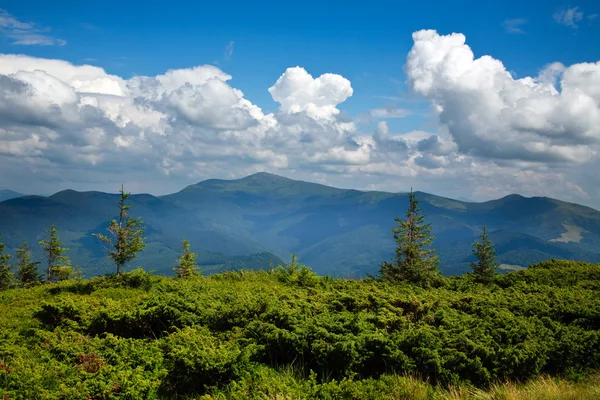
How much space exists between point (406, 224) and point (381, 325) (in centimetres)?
3246

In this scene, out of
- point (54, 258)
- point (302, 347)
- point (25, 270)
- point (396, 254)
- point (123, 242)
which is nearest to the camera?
point (302, 347)

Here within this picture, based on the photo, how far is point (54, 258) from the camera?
5891cm

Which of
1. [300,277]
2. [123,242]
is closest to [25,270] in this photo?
[123,242]

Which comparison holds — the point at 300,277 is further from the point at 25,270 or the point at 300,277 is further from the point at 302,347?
the point at 25,270

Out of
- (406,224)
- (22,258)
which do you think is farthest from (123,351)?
(22,258)

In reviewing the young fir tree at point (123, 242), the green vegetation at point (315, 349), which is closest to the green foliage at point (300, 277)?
the green vegetation at point (315, 349)

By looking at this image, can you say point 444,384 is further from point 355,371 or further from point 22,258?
point 22,258

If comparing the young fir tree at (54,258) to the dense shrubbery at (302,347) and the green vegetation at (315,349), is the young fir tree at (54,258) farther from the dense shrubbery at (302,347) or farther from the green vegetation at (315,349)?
the dense shrubbery at (302,347)

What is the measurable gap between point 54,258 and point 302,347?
62698 millimetres

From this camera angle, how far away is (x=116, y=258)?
33.2 m

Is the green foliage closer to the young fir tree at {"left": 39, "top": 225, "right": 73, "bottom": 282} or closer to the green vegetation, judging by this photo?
the green vegetation

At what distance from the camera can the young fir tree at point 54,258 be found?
58031 millimetres

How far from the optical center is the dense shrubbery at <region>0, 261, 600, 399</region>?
6984mm

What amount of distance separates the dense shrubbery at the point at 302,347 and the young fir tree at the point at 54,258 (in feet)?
178
